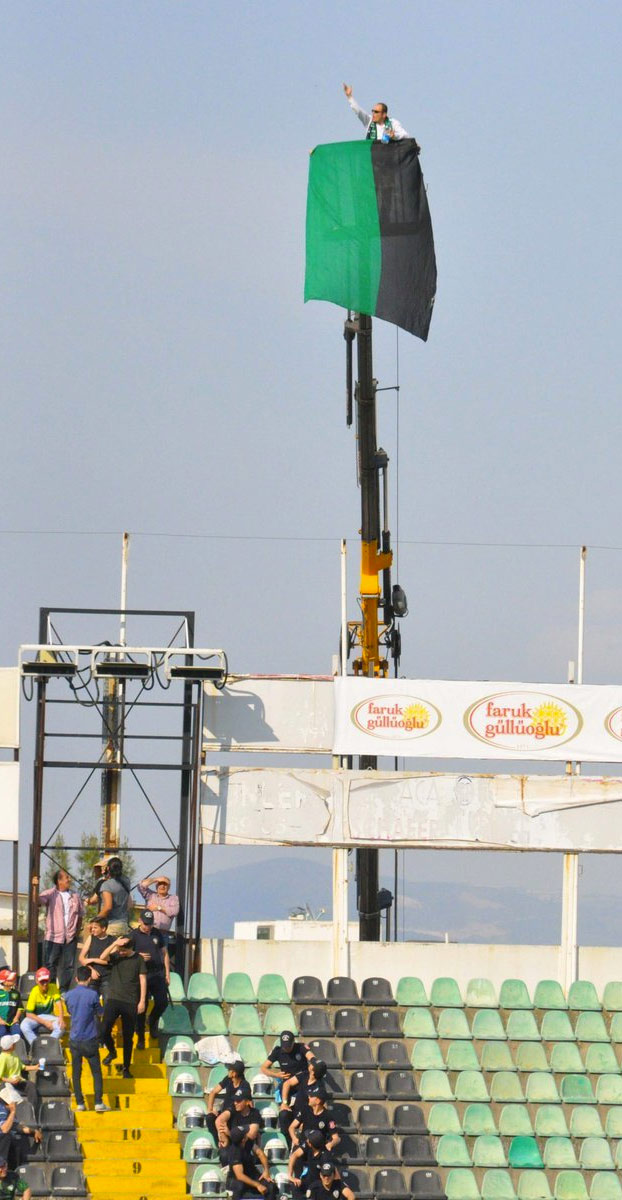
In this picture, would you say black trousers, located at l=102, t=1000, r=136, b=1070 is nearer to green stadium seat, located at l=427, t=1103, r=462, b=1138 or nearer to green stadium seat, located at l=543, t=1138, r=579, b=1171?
green stadium seat, located at l=427, t=1103, r=462, b=1138

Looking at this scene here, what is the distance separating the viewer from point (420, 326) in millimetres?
30172

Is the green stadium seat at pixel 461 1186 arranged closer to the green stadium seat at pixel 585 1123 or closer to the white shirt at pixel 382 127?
the green stadium seat at pixel 585 1123

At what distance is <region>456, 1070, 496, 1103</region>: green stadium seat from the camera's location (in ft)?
80.9

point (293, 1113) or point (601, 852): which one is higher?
point (601, 852)

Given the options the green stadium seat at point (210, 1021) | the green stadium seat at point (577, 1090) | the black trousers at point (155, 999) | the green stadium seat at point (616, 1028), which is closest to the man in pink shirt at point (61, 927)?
the black trousers at point (155, 999)

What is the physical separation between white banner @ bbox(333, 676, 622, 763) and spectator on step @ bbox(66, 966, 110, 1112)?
6.38m

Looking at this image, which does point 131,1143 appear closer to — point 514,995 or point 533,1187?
point 533,1187

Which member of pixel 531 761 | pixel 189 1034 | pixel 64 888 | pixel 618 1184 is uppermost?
pixel 531 761

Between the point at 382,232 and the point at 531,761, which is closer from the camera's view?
the point at 531,761

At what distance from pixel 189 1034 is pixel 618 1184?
215 inches

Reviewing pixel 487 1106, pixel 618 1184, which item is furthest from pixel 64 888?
pixel 618 1184

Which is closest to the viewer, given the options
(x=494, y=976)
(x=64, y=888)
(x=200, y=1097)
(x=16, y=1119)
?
(x=16, y=1119)

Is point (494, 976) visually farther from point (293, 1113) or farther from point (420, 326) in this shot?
point (420, 326)

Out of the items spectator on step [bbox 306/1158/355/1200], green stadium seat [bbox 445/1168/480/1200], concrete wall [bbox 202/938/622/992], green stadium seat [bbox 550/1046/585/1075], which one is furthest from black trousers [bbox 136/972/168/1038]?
green stadium seat [bbox 550/1046/585/1075]
